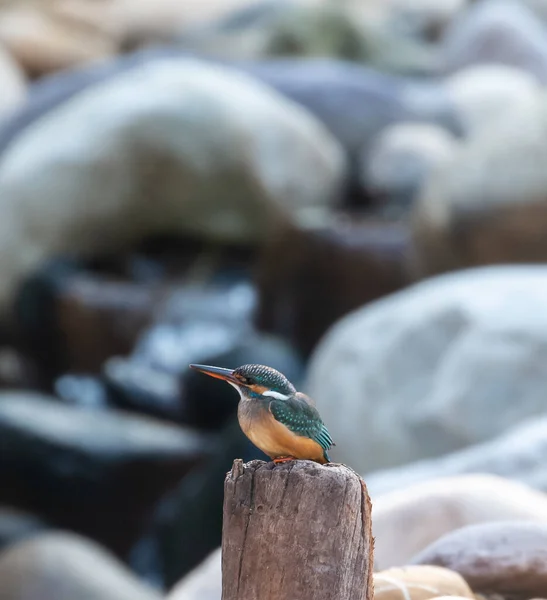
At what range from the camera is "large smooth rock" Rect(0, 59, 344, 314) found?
428 inches

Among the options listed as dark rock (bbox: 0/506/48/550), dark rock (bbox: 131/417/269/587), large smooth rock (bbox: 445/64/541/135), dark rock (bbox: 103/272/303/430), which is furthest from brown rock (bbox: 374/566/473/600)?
large smooth rock (bbox: 445/64/541/135)

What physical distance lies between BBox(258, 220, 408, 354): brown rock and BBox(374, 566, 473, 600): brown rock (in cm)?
617

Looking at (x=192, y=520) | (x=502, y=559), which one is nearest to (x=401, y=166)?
(x=192, y=520)

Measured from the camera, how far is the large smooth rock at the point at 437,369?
5.78m

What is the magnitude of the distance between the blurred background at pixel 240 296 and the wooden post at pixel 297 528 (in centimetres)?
158

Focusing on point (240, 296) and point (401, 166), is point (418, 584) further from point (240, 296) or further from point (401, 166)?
point (401, 166)

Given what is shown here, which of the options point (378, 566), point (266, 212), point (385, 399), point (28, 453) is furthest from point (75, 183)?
point (378, 566)

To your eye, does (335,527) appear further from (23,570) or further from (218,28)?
(218,28)

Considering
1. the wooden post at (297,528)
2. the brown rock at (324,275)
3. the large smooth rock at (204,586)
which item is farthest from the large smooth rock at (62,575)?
the wooden post at (297,528)

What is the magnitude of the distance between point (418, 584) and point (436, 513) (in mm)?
804

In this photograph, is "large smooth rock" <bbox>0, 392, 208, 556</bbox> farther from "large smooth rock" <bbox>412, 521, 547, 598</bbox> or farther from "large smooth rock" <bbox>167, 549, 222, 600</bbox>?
"large smooth rock" <bbox>412, 521, 547, 598</bbox>

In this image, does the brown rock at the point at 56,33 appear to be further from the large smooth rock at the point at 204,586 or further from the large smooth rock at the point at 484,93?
the large smooth rock at the point at 204,586

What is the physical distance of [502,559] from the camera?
3395 millimetres

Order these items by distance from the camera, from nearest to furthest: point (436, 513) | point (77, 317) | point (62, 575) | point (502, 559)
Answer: point (502, 559)
point (436, 513)
point (62, 575)
point (77, 317)
